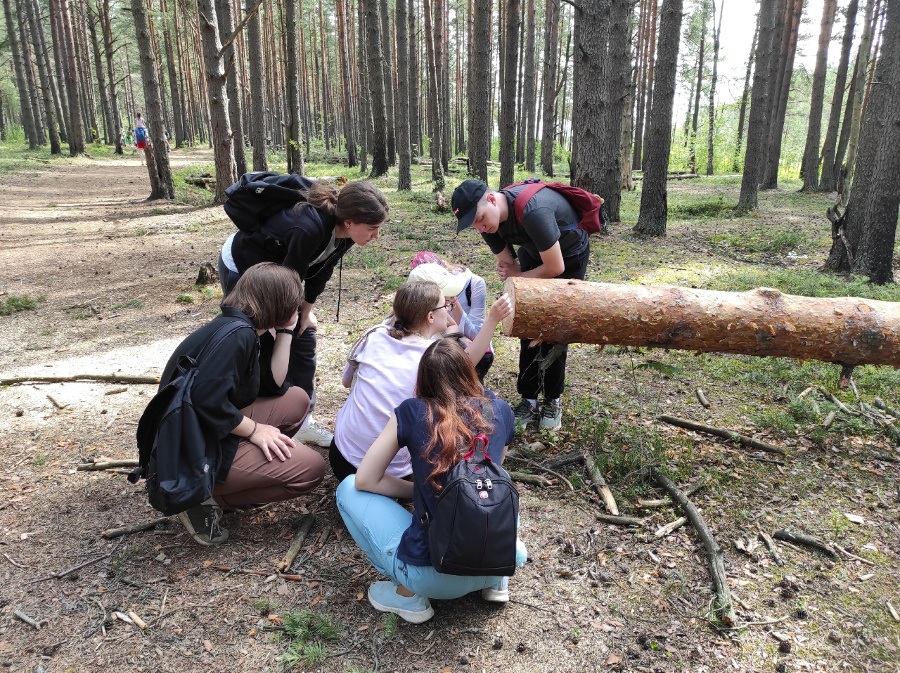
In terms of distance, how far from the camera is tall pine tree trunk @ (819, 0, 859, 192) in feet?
52.2

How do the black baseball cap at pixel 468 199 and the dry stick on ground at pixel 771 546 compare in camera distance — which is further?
the black baseball cap at pixel 468 199

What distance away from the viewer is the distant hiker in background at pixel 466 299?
357 centimetres

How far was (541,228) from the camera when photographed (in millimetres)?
3312

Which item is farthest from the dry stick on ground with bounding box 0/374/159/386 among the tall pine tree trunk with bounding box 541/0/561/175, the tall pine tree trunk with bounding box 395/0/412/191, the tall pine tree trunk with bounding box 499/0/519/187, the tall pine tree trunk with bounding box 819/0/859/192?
the tall pine tree trunk with bounding box 541/0/561/175

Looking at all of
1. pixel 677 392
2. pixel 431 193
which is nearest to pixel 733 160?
pixel 431 193

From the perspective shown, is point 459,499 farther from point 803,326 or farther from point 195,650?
point 803,326

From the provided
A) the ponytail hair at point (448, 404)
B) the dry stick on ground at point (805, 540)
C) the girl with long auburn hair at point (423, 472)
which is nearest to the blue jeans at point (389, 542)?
the girl with long auburn hair at point (423, 472)

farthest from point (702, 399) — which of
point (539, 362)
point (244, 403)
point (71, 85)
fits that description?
point (71, 85)

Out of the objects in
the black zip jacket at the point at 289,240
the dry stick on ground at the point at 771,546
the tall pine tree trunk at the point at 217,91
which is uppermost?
the tall pine tree trunk at the point at 217,91

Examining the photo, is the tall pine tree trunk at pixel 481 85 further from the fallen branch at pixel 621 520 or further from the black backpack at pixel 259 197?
the fallen branch at pixel 621 520

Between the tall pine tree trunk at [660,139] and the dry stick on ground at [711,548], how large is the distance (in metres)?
7.85

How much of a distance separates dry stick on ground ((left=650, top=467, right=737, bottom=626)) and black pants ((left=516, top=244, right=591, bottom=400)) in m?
0.85

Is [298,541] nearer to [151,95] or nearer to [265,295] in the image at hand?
[265,295]

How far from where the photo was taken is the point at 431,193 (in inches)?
563
